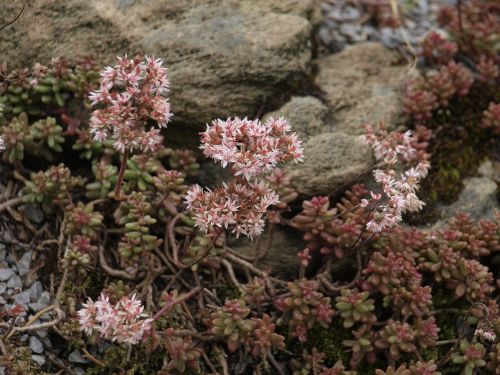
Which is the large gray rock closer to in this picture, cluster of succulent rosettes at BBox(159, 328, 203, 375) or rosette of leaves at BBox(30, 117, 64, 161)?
rosette of leaves at BBox(30, 117, 64, 161)

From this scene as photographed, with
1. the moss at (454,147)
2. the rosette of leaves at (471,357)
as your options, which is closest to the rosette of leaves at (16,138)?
the moss at (454,147)

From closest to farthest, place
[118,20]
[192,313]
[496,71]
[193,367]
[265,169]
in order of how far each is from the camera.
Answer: [265,169] < [193,367] < [192,313] < [118,20] < [496,71]

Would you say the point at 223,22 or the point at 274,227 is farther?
the point at 223,22

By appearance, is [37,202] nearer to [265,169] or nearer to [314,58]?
[265,169]

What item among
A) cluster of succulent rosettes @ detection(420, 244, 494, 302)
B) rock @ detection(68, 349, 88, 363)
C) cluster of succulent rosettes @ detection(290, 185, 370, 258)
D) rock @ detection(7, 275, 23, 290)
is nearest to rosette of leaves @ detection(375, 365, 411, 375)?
cluster of succulent rosettes @ detection(420, 244, 494, 302)

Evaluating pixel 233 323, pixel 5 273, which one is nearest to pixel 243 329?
pixel 233 323

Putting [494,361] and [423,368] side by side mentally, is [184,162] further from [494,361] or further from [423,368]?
[494,361]

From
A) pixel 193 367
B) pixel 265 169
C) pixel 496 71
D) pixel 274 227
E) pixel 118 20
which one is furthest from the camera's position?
pixel 496 71

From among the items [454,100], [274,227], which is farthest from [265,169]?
[454,100]
